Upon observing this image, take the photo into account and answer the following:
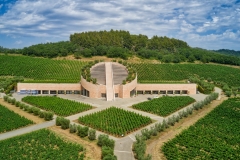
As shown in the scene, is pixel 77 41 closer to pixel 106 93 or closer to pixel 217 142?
pixel 106 93

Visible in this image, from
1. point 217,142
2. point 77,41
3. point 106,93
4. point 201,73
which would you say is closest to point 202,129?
point 217,142

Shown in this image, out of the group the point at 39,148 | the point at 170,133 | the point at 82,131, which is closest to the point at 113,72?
the point at 170,133

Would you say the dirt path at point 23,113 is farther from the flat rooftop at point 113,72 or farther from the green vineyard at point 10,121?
the flat rooftop at point 113,72

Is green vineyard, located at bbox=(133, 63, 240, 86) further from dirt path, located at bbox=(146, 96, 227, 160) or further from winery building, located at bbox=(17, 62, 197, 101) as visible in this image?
dirt path, located at bbox=(146, 96, 227, 160)

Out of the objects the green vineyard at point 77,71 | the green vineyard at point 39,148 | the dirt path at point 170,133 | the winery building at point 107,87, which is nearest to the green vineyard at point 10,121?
the green vineyard at point 39,148

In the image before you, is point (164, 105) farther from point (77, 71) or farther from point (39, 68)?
point (39, 68)

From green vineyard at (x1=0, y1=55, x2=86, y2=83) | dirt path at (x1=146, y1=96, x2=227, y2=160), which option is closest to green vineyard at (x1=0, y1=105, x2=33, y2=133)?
dirt path at (x1=146, y1=96, x2=227, y2=160)

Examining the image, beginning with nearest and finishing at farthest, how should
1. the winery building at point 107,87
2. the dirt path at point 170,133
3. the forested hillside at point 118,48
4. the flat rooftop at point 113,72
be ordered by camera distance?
the dirt path at point 170,133 < the winery building at point 107,87 < the flat rooftop at point 113,72 < the forested hillside at point 118,48
